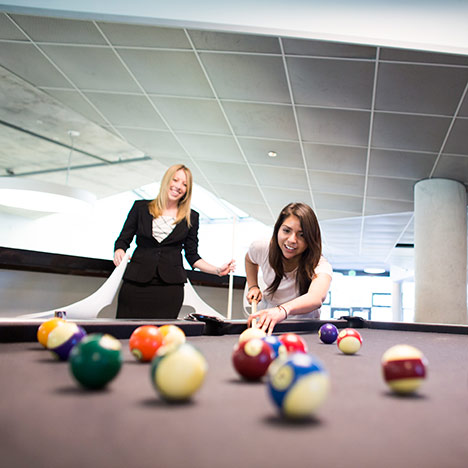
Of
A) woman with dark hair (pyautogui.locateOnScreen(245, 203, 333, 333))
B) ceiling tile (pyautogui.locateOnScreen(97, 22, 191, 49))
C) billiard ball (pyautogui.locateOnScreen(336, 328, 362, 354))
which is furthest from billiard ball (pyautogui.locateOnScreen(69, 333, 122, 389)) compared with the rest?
ceiling tile (pyautogui.locateOnScreen(97, 22, 191, 49))

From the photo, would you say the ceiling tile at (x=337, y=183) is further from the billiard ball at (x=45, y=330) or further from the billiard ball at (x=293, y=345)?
the billiard ball at (x=45, y=330)

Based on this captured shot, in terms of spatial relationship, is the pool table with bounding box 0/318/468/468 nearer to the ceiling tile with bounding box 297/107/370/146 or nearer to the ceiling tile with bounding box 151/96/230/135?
the ceiling tile with bounding box 297/107/370/146

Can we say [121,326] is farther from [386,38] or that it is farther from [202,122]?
[202,122]

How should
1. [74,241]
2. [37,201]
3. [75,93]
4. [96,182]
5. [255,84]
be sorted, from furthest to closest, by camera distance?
[74,241], [96,182], [37,201], [75,93], [255,84]

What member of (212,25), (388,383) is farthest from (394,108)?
(388,383)

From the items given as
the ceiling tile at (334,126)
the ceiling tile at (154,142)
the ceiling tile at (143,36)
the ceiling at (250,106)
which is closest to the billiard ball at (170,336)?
the ceiling at (250,106)

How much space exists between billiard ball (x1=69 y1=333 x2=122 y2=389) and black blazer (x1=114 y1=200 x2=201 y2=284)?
1.71 metres

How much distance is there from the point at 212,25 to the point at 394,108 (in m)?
1.84

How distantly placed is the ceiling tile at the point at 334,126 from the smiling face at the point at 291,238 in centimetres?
240

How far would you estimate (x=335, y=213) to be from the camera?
27.3 ft

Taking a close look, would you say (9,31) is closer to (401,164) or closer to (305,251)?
(305,251)

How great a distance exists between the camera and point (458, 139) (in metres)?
4.69

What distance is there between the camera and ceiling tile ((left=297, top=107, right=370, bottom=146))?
177 inches

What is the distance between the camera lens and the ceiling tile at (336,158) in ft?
17.4
